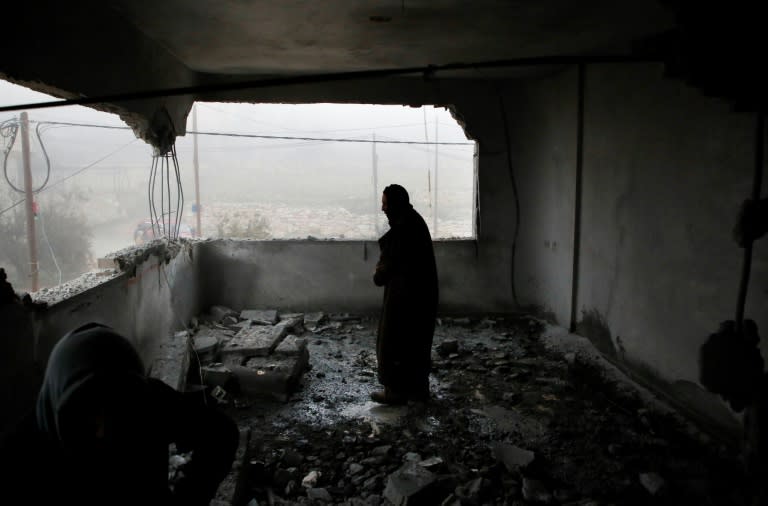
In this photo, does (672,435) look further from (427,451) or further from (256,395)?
(256,395)

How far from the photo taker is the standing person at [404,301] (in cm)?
396

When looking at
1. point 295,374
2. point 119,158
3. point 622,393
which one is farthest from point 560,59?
point 119,158

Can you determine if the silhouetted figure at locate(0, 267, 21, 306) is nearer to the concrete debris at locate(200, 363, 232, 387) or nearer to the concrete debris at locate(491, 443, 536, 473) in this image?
the concrete debris at locate(200, 363, 232, 387)

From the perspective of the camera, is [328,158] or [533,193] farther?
[328,158]

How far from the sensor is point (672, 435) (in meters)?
3.42

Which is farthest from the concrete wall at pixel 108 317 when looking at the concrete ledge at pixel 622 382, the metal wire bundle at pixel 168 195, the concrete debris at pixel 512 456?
the concrete ledge at pixel 622 382

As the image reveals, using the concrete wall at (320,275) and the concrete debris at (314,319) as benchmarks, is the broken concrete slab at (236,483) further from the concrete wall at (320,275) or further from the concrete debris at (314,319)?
the concrete wall at (320,275)

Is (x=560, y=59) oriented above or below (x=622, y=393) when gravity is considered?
above

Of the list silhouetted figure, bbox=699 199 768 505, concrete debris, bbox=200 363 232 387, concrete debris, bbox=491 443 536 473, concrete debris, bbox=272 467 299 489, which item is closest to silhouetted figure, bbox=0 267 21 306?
concrete debris, bbox=272 467 299 489

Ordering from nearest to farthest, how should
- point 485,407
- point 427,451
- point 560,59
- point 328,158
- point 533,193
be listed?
point 560,59 → point 427,451 → point 485,407 → point 533,193 → point 328,158

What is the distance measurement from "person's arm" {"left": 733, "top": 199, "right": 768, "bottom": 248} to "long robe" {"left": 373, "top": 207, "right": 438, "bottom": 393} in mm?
2534

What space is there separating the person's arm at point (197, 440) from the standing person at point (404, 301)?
2.29m

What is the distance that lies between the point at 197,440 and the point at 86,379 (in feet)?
1.45

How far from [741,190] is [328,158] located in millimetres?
29967
